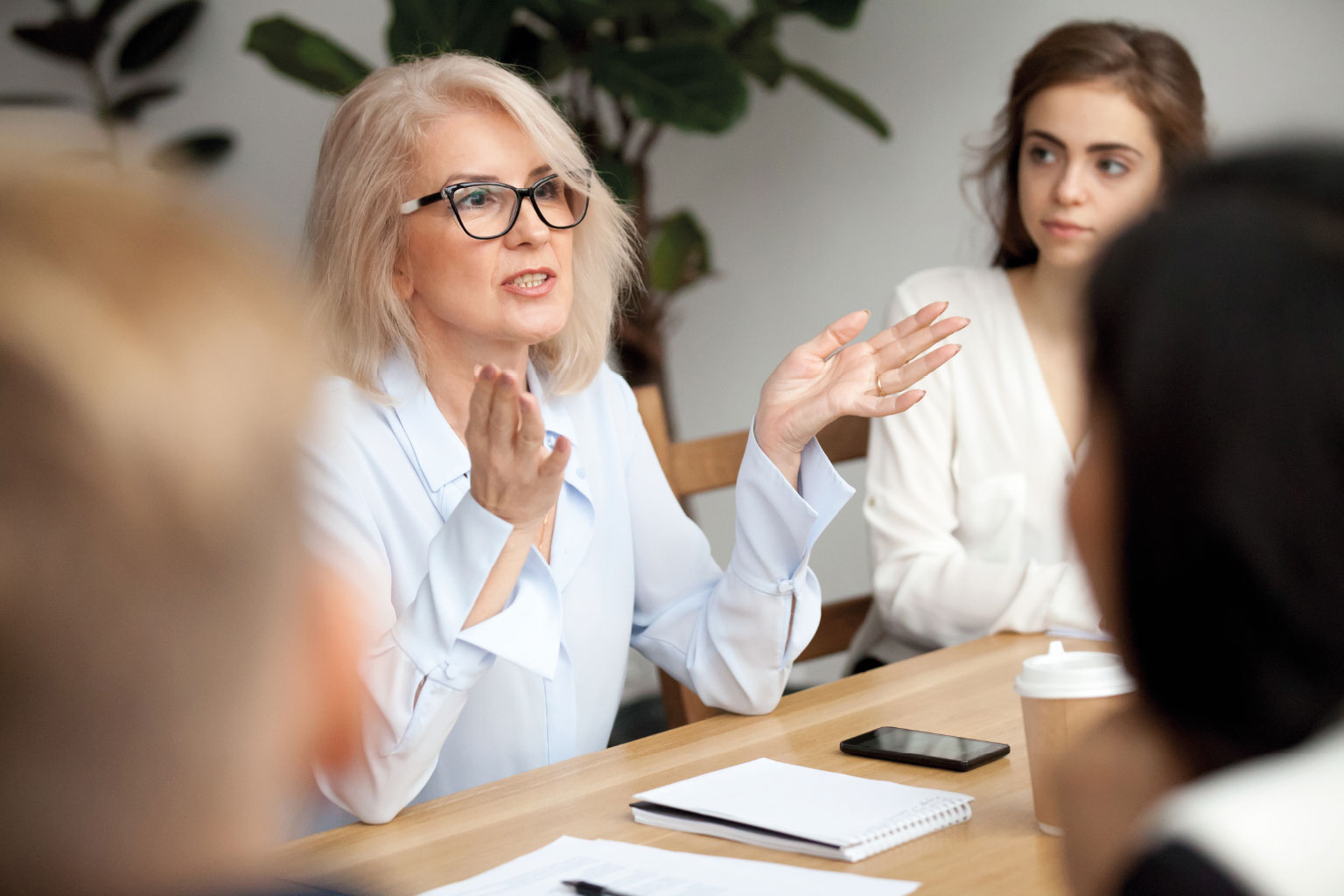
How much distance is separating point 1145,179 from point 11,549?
197 cm

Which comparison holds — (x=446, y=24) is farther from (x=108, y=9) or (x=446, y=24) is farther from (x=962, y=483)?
(x=962, y=483)

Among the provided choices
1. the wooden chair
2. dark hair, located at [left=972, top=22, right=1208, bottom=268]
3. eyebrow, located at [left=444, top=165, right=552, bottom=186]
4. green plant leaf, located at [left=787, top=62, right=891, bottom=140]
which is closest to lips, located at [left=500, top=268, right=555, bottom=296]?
eyebrow, located at [left=444, top=165, right=552, bottom=186]

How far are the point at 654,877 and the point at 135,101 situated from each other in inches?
133

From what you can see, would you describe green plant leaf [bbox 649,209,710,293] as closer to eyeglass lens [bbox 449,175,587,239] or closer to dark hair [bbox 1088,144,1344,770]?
eyeglass lens [bbox 449,175,587,239]

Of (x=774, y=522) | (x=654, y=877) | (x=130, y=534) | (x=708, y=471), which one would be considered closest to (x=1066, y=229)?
(x=708, y=471)

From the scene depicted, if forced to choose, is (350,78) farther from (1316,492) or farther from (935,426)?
(1316,492)

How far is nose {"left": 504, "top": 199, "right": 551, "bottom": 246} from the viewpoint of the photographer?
5.16 ft

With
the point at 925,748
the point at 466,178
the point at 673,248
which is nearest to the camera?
the point at 925,748

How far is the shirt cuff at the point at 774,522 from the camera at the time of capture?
1.42 metres

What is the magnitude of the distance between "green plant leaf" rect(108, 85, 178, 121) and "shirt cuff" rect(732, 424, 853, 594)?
9.46 ft

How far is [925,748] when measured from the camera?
1.13 meters

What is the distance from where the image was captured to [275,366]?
0.41m

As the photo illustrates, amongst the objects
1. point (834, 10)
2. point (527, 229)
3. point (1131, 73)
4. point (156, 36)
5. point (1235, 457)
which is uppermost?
point (156, 36)

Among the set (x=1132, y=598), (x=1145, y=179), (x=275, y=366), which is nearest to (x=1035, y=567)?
(x=1145, y=179)
